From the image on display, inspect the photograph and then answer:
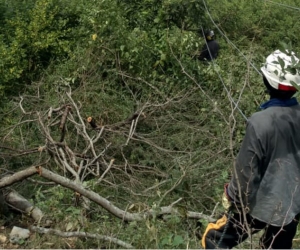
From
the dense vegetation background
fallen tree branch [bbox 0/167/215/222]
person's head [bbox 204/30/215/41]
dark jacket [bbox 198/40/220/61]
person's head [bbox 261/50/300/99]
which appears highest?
person's head [bbox 261/50/300/99]

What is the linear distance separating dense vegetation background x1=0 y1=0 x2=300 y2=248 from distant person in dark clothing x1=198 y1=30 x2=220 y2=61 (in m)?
0.17

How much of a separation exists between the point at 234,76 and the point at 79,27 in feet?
6.73

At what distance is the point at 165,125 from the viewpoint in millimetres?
5934

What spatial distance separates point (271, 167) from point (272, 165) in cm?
1

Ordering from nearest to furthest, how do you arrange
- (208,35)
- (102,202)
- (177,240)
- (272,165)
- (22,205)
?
(272,165), (177,240), (102,202), (22,205), (208,35)

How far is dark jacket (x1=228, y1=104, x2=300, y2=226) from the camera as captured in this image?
10.2 feet

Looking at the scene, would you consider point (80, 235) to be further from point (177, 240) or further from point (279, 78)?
point (279, 78)

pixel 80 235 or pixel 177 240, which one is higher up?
pixel 177 240

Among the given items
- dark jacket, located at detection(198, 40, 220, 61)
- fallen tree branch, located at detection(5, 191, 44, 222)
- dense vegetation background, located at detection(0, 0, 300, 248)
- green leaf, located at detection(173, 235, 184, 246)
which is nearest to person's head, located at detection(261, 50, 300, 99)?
dense vegetation background, located at detection(0, 0, 300, 248)

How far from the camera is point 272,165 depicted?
318 centimetres

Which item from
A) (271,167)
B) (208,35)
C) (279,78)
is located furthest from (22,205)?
(208,35)

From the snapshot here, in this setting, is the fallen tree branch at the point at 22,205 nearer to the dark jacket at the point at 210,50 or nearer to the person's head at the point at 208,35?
the dark jacket at the point at 210,50

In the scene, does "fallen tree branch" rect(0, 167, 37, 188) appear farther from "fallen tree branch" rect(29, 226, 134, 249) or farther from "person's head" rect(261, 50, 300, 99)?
"person's head" rect(261, 50, 300, 99)

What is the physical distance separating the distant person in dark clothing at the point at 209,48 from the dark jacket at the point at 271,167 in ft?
14.6
